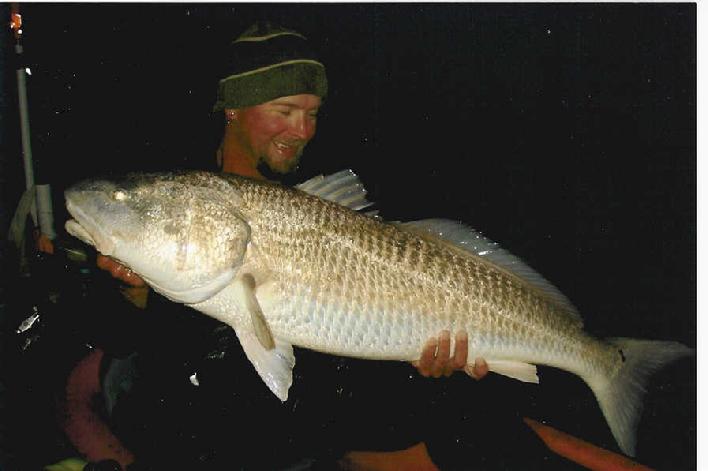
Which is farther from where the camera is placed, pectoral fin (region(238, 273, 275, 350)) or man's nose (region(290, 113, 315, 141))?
man's nose (region(290, 113, 315, 141))

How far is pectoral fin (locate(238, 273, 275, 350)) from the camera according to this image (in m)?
1.50

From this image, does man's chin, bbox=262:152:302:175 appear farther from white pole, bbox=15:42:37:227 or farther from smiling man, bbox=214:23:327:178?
white pole, bbox=15:42:37:227

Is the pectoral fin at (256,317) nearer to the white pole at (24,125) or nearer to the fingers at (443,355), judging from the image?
the fingers at (443,355)

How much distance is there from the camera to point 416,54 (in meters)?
22.0

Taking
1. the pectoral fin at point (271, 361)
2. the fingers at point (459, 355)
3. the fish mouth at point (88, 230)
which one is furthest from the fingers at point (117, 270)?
the fingers at point (459, 355)

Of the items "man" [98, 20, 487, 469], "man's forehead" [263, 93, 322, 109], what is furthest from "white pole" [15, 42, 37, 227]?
"man's forehead" [263, 93, 322, 109]

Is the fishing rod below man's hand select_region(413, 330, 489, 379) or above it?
above

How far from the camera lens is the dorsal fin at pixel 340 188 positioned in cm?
179

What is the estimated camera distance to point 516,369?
1.83 metres

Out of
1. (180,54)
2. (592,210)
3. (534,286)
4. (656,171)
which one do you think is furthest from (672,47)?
(534,286)

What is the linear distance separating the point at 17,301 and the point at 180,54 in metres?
13.0

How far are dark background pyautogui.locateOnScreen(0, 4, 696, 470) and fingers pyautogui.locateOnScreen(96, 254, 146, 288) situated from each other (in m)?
7.13

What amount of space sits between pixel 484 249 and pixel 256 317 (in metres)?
0.96

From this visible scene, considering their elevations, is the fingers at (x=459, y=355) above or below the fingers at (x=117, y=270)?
below
